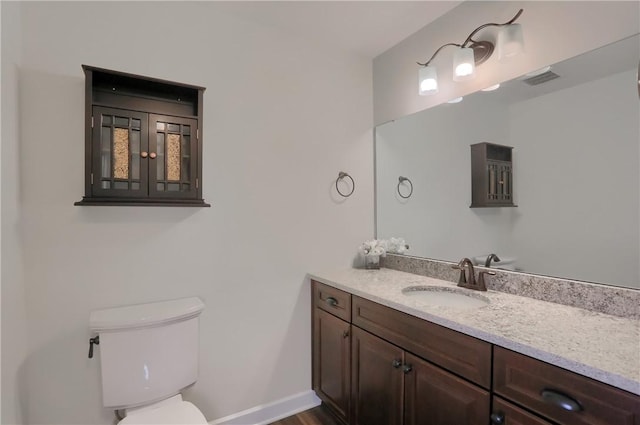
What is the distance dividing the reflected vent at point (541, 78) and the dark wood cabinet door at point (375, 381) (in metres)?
1.43

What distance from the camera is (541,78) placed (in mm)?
1456

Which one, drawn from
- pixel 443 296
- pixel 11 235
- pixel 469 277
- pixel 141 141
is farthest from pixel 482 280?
pixel 11 235

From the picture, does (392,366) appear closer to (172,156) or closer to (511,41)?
(172,156)

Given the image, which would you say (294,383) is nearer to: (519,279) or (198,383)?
(198,383)

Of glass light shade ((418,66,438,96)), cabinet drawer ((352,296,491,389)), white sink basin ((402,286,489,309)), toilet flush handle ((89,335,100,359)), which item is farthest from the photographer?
glass light shade ((418,66,438,96))

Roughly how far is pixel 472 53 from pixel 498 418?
165cm

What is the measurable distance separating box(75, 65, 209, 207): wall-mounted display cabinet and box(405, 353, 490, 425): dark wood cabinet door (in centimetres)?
131

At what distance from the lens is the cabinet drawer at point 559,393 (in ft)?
2.50

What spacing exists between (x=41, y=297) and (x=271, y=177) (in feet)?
4.17

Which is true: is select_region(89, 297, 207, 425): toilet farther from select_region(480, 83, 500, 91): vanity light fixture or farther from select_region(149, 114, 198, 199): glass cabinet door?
select_region(480, 83, 500, 91): vanity light fixture

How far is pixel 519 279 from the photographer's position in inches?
59.1

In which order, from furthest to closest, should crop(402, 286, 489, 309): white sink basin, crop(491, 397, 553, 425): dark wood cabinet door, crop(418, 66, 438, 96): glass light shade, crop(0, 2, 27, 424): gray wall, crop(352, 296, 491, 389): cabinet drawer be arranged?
crop(418, 66, 438, 96): glass light shade
crop(402, 286, 489, 309): white sink basin
crop(0, 2, 27, 424): gray wall
crop(352, 296, 491, 389): cabinet drawer
crop(491, 397, 553, 425): dark wood cabinet door

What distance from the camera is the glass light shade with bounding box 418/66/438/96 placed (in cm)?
184

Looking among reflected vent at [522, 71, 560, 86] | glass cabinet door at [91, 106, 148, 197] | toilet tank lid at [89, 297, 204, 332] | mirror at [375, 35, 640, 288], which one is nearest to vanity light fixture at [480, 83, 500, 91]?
mirror at [375, 35, 640, 288]
